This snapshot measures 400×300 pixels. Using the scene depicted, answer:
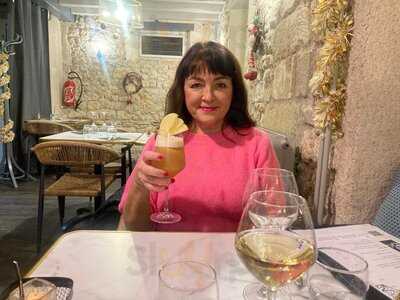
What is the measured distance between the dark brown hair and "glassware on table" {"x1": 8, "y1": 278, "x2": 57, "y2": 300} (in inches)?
40.4

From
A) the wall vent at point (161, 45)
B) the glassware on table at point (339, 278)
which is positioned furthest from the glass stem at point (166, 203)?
the wall vent at point (161, 45)

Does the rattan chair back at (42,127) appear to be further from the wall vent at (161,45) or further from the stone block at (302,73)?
the stone block at (302,73)

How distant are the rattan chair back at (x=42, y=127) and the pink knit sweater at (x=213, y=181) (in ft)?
12.9

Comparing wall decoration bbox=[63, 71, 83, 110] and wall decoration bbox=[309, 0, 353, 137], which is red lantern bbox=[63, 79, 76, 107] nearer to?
wall decoration bbox=[63, 71, 83, 110]

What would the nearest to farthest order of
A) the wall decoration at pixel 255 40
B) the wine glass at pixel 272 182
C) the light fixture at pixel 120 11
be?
1. the wine glass at pixel 272 182
2. the wall decoration at pixel 255 40
3. the light fixture at pixel 120 11

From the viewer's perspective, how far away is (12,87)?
4.82 meters

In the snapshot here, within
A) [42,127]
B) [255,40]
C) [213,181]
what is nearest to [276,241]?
[213,181]

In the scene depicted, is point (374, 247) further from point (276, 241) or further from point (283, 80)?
point (283, 80)

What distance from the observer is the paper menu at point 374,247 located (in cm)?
73

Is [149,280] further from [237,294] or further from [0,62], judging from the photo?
[0,62]

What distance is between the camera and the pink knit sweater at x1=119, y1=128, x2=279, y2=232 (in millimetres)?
1284

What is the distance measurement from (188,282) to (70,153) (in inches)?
93.0

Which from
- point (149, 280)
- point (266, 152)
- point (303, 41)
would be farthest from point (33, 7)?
point (149, 280)

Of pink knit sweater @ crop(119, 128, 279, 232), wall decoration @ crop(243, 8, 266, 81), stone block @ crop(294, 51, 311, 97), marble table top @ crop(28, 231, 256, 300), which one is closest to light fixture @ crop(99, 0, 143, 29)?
wall decoration @ crop(243, 8, 266, 81)
